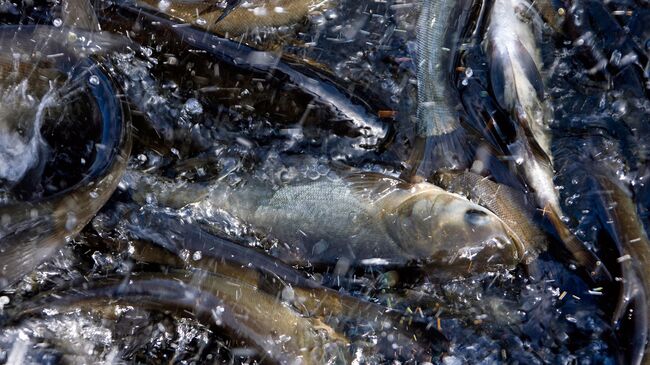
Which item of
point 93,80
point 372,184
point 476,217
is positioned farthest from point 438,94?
point 93,80

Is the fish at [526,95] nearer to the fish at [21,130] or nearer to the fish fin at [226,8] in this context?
the fish fin at [226,8]

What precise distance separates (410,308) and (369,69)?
1.35 m

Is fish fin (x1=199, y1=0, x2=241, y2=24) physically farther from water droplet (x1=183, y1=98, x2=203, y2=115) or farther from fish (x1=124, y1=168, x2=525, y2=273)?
fish (x1=124, y1=168, x2=525, y2=273)

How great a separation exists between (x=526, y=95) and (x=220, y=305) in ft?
6.17

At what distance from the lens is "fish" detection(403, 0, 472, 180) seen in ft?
10.0

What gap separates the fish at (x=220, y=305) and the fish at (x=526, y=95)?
3.96 feet

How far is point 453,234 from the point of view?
282 centimetres

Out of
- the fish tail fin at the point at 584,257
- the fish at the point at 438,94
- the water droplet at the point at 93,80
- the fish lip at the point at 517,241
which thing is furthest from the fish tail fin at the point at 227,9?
the fish tail fin at the point at 584,257

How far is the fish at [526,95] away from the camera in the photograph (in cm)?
290

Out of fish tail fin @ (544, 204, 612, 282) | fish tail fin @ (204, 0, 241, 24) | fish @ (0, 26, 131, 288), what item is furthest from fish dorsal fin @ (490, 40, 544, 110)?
fish @ (0, 26, 131, 288)

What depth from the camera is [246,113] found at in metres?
3.11

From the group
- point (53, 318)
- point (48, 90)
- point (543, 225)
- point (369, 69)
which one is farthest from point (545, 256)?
point (48, 90)

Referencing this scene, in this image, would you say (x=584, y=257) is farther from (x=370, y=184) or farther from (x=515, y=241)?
(x=370, y=184)

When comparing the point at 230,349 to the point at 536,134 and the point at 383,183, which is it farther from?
the point at 536,134
